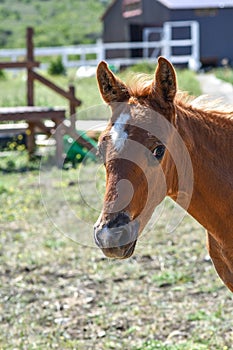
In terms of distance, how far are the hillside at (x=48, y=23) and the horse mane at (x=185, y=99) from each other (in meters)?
45.6

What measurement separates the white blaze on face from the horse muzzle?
1.00ft

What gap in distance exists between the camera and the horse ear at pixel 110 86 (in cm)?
357

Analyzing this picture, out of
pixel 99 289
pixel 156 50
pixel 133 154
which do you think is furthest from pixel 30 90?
pixel 156 50

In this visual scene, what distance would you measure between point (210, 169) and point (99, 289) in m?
2.75

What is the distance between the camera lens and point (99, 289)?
6.21 m

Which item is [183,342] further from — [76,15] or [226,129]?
[76,15]

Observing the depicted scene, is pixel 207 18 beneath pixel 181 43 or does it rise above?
above

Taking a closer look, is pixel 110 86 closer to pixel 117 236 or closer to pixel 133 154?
pixel 133 154

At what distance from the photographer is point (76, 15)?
60250 mm

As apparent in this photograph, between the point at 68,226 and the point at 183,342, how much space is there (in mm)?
2988

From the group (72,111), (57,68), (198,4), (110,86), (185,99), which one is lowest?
(57,68)

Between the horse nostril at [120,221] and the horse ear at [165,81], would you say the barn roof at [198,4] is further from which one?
the horse nostril at [120,221]

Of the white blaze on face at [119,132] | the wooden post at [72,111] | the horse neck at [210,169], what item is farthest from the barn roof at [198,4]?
the white blaze on face at [119,132]

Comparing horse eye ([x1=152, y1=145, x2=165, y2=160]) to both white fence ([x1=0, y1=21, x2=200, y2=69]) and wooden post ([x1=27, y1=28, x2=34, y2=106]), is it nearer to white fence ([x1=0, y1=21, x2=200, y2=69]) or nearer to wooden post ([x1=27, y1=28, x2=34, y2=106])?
wooden post ([x1=27, y1=28, x2=34, y2=106])
